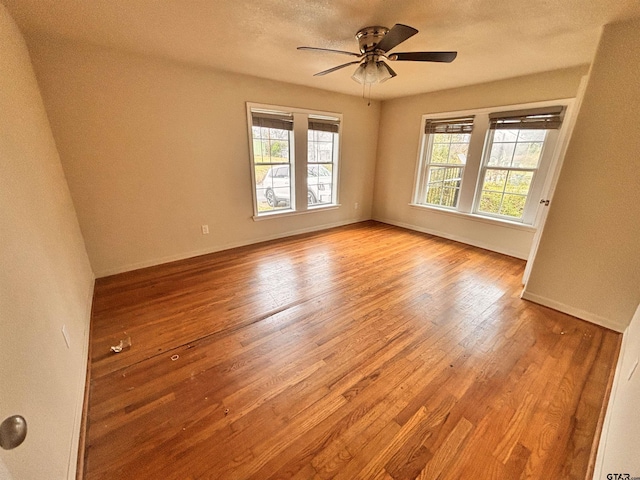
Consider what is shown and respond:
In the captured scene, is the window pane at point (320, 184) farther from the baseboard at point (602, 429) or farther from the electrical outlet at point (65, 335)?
the baseboard at point (602, 429)

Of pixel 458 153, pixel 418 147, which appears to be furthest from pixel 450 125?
pixel 418 147

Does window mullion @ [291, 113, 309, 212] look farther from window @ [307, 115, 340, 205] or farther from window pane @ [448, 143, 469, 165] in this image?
window pane @ [448, 143, 469, 165]

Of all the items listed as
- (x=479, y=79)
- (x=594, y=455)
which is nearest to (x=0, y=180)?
(x=594, y=455)

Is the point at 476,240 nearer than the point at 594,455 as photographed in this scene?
No

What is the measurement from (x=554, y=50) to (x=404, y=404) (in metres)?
3.25

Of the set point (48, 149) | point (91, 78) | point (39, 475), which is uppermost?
point (91, 78)

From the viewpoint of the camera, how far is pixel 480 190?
3.81 meters

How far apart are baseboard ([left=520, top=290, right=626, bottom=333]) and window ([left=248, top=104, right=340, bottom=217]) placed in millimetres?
3120

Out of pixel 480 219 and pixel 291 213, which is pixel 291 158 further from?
pixel 480 219

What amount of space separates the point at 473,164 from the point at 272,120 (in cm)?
295

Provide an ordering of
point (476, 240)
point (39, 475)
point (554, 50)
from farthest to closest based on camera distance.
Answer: point (476, 240) < point (554, 50) < point (39, 475)

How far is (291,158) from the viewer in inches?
154

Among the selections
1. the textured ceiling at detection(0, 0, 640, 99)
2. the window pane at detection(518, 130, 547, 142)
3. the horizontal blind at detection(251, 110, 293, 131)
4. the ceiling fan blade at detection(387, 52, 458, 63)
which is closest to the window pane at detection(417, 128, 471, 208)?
the window pane at detection(518, 130, 547, 142)

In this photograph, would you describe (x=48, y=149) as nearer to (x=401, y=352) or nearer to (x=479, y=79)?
(x=401, y=352)
